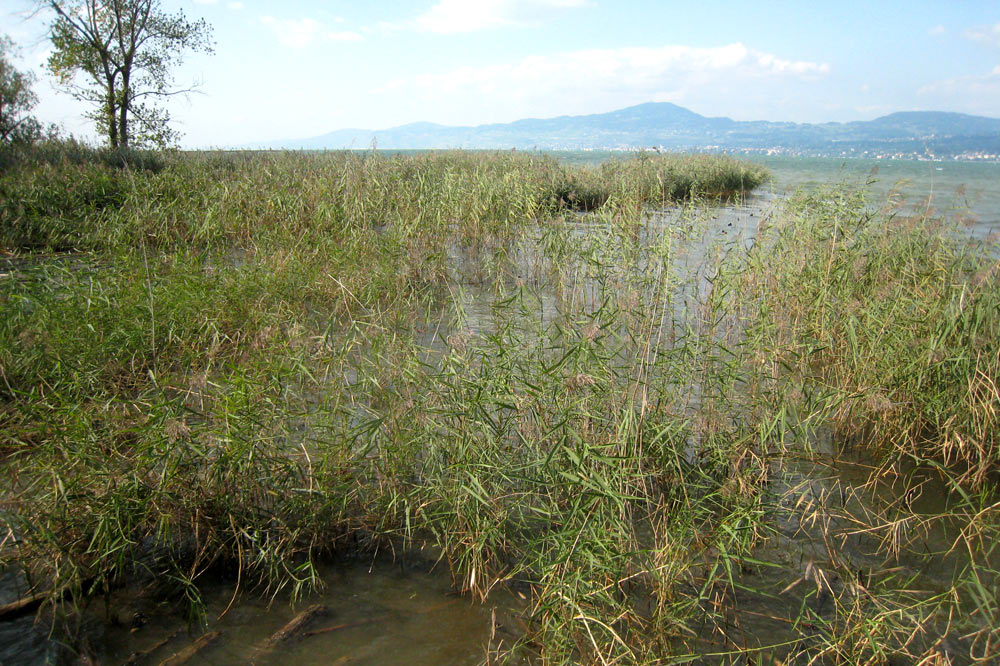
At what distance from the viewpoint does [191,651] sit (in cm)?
259

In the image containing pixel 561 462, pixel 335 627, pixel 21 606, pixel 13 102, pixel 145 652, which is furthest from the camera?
pixel 13 102

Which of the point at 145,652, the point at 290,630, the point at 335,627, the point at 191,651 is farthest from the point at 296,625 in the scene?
the point at 145,652

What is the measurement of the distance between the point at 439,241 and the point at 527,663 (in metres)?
7.19

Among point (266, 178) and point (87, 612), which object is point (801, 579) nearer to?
point (87, 612)

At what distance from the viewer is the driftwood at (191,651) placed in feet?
8.29

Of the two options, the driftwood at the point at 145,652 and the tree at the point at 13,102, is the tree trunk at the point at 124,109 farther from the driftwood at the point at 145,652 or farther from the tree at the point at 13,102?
the driftwood at the point at 145,652

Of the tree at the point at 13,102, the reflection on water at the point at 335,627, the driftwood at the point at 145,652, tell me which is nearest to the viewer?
the driftwood at the point at 145,652

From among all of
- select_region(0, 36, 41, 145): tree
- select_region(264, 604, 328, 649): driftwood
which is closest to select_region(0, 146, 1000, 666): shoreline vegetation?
select_region(264, 604, 328, 649): driftwood

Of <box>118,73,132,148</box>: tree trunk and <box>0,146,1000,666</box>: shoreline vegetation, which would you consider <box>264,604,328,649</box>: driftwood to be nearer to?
<box>0,146,1000,666</box>: shoreline vegetation

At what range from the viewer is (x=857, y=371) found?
180 inches

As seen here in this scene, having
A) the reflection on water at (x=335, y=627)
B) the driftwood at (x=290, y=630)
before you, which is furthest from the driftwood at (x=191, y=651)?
the driftwood at (x=290, y=630)

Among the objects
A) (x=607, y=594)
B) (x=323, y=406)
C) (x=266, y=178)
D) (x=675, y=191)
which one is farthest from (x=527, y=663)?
(x=675, y=191)

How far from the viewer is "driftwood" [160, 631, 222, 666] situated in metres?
2.53

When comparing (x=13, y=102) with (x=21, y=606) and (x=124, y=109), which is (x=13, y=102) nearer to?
(x=124, y=109)
